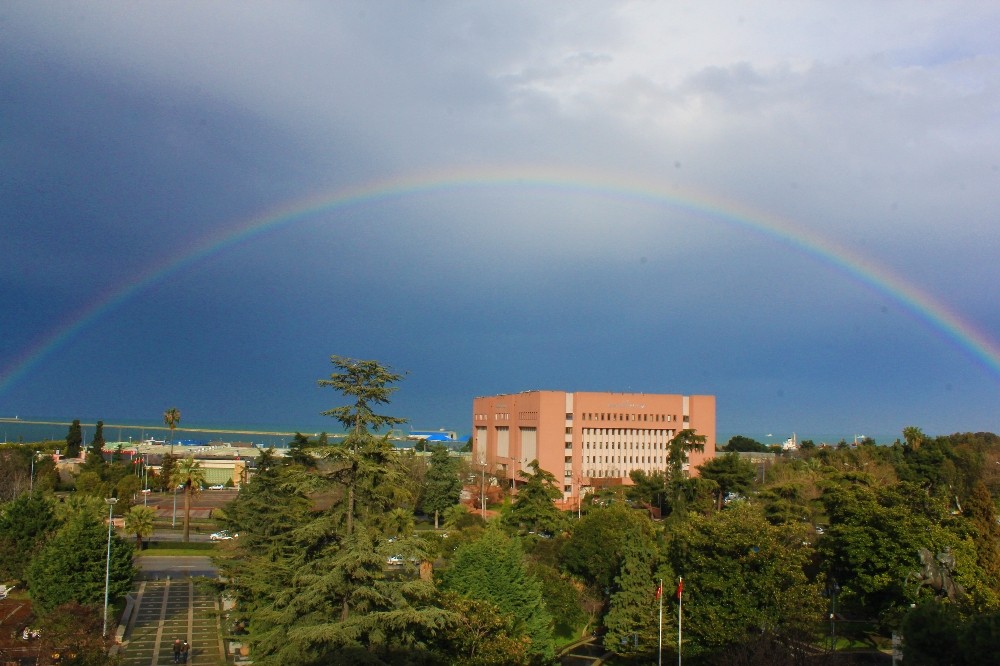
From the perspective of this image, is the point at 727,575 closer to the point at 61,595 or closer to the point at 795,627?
the point at 795,627

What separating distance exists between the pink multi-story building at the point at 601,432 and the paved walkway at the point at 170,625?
145ft

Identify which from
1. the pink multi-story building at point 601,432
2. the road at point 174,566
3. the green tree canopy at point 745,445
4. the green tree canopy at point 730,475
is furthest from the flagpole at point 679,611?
the green tree canopy at point 745,445

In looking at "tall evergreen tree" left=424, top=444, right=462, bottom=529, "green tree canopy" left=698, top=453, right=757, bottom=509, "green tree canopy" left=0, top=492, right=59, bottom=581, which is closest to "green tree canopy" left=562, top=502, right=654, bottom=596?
"green tree canopy" left=0, top=492, right=59, bottom=581

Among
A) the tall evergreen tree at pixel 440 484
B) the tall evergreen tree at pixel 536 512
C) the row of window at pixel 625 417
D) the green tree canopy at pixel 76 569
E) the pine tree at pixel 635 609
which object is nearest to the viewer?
the pine tree at pixel 635 609

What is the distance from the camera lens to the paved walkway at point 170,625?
28.9m

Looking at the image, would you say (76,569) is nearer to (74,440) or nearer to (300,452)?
(300,452)

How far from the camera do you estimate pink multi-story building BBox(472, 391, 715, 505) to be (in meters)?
80.1

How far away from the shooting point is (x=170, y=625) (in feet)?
110

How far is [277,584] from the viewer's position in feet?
70.2

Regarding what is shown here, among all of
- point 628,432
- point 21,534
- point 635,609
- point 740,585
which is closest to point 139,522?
point 21,534

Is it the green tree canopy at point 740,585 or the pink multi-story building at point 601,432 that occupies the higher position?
the pink multi-story building at point 601,432

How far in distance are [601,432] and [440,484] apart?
24.5 metres

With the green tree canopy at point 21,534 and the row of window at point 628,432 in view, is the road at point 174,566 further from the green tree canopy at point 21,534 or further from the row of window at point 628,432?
the row of window at point 628,432

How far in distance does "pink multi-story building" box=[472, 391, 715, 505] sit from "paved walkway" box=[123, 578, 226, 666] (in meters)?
44.1
